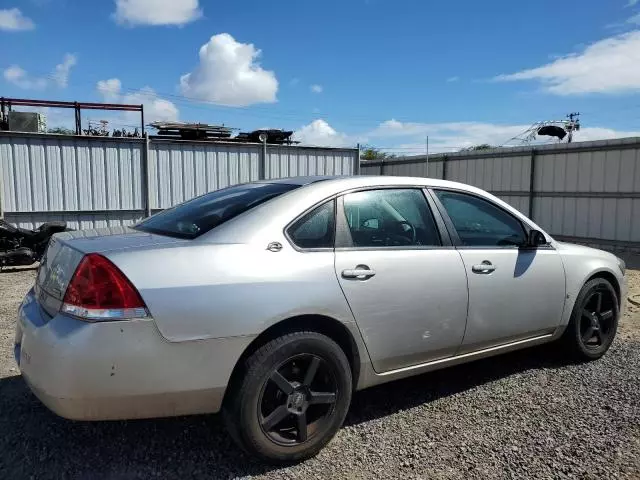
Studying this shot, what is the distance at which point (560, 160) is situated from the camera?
14734 millimetres

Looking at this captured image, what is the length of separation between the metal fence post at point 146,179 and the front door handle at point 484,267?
8.91m

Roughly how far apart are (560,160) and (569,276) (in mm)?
11742

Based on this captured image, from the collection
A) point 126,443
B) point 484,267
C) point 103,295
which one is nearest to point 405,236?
point 484,267

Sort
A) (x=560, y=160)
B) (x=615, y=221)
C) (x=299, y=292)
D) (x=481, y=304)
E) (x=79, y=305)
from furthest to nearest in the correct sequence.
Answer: (x=560, y=160)
(x=615, y=221)
(x=481, y=304)
(x=299, y=292)
(x=79, y=305)

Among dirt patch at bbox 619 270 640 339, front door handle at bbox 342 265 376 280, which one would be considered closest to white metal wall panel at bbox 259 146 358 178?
dirt patch at bbox 619 270 640 339

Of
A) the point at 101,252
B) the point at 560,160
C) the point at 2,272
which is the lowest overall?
the point at 2,272

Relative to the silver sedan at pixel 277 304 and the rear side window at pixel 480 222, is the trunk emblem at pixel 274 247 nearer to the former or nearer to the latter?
the silver sedan at pixel 277 304

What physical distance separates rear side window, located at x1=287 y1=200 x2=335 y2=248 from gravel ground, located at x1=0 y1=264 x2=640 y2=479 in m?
1.20

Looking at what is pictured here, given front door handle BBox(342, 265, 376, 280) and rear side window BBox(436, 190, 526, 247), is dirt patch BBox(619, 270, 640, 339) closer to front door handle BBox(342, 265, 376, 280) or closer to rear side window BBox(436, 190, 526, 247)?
rear side window BBox(436, 190, 526, 247)

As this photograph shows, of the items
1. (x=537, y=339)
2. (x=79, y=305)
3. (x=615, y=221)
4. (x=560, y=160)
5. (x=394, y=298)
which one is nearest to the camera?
(x=79, y=305)

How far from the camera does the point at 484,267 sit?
12.0ft

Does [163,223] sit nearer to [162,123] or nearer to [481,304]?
[481,304]

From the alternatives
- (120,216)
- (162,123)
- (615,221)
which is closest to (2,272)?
(120,216)

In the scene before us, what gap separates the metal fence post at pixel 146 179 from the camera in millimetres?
11117
